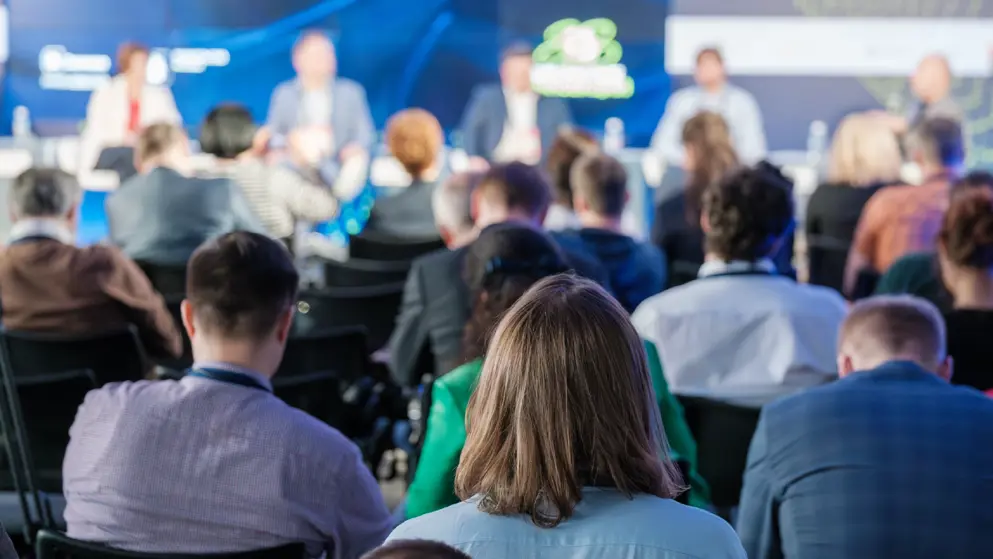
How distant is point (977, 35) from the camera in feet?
34.4

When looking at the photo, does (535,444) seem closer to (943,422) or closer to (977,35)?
(943,422)

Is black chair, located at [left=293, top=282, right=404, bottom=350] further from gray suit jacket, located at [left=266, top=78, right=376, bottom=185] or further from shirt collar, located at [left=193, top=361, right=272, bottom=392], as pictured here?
gray suit jacket, located at [left=266, top=78, right=376, bottom=185]

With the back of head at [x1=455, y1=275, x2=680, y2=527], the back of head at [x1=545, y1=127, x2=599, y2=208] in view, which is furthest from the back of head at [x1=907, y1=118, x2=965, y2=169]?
the back of head at [x1=455, y1=275, x2=680, y2=527]

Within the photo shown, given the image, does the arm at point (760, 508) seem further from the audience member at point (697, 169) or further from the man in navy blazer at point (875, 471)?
the audience member at point (697, 169)

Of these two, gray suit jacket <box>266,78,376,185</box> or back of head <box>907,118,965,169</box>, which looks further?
gray suit jacket <box>266,78,376,185</box>

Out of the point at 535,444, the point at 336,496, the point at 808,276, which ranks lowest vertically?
the point at 808,276

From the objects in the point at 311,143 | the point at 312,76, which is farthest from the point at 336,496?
the point at 312,76

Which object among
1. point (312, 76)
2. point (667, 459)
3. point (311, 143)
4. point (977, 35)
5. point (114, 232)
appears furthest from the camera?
point (977, 35)

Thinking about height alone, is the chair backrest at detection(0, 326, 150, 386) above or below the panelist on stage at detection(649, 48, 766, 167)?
below

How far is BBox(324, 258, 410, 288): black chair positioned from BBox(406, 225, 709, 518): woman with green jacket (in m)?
2.42

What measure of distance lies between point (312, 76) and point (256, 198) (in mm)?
2955

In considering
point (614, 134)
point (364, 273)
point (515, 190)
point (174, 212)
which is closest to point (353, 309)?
point (364, 273)

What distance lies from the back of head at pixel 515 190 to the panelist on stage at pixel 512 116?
4.67 metres

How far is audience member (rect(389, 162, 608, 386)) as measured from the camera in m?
3.73
